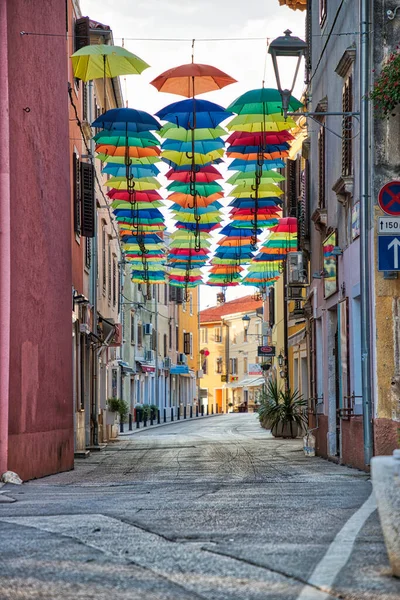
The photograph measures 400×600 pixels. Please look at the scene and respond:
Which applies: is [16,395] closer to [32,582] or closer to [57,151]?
[57,151]

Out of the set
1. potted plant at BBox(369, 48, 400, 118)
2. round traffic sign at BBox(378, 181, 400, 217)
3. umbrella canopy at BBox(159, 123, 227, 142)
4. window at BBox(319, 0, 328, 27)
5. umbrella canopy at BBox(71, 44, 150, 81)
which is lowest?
round traffic sign at BBox(378, 181, 400, 217)

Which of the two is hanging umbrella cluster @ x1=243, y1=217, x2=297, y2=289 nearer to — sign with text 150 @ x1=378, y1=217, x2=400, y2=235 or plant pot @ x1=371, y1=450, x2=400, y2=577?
sign with text 150 @ x1=378, y1=217, x2=400, y2=235

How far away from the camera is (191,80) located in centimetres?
2005

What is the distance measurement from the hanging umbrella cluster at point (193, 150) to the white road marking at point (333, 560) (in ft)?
39.7

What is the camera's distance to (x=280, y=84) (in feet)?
52.4

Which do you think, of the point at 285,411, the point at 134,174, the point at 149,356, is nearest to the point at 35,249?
the point at 134,174

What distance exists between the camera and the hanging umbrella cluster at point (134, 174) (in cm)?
2129

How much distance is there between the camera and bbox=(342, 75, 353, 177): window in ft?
57.2

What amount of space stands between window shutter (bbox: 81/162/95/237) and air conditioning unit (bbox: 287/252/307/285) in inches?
172

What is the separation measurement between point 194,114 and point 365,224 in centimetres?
615

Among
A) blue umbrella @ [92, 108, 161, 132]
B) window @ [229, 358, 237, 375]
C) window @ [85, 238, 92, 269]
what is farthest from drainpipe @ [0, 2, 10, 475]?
window @ [229, 358, 237, 375]

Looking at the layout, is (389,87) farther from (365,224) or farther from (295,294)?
(295,294)

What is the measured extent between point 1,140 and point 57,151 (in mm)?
4886

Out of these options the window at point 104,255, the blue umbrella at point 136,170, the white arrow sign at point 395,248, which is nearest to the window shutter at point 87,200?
the blue umbrella at point 136,170
